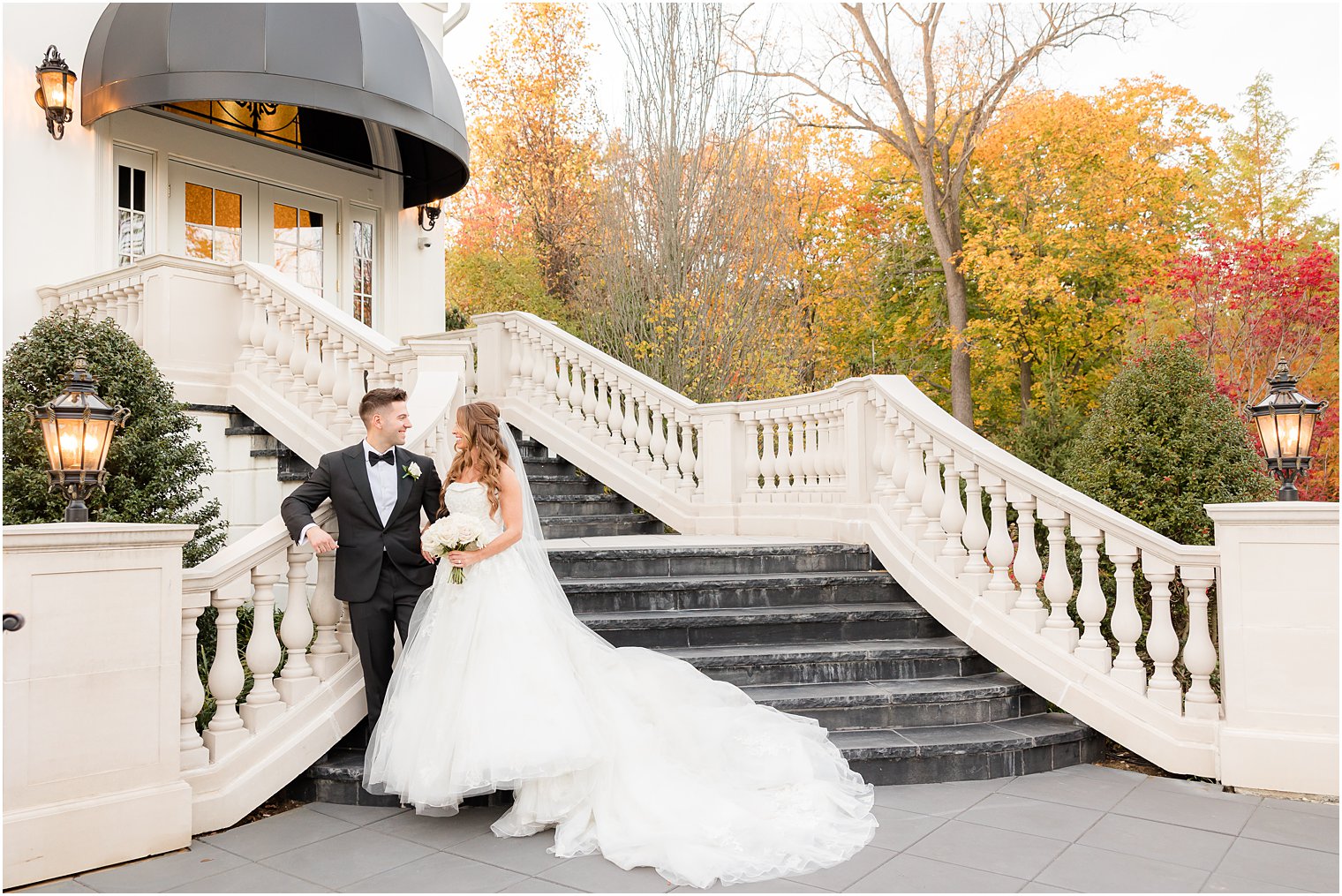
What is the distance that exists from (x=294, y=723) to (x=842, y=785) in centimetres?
267

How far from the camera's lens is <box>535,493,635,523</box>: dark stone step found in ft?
29.1

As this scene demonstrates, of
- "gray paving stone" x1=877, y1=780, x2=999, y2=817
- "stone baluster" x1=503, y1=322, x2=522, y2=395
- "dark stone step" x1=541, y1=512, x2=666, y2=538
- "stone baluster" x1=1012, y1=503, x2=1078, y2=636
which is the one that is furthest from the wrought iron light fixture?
"gray paving stone" x1=877, y1=780, x2=999, y2=817

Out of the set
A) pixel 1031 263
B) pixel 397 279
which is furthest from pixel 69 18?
pixel 1031 263

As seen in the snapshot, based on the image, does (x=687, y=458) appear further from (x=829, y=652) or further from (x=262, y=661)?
(x=262, y=661)

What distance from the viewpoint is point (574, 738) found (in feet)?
13.0

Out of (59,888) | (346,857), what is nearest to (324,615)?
(346,857)

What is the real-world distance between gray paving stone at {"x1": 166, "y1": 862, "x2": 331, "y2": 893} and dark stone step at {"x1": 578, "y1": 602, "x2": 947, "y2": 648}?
236 centimetres

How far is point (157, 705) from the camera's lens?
3.94 metres

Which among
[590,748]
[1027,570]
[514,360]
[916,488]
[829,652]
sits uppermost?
[514,360]

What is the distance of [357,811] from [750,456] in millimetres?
4936

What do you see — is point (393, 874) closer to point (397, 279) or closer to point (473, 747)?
point (473, 747)

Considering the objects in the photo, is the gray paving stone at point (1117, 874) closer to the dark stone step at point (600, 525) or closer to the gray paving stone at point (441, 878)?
the gray paving stone at point (441, 878)

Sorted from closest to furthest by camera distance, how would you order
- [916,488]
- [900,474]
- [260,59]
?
[916,488] < [900,474] < [260,59]

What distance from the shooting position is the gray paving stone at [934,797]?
436cm
